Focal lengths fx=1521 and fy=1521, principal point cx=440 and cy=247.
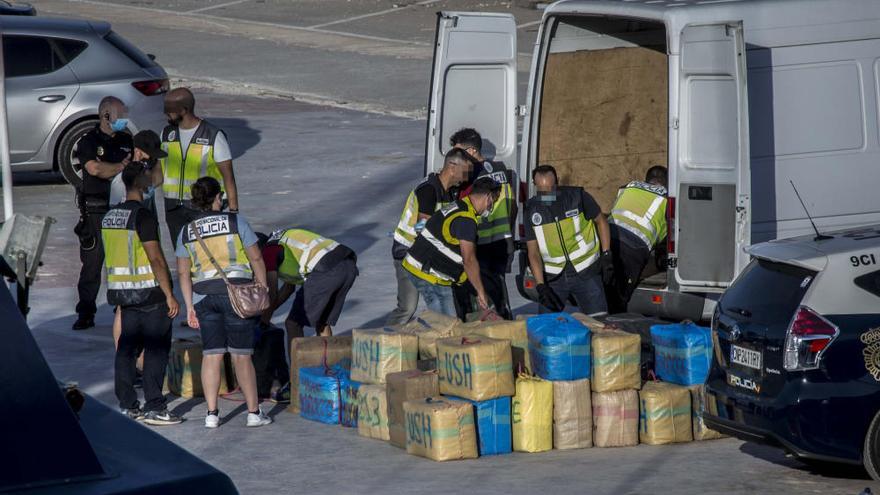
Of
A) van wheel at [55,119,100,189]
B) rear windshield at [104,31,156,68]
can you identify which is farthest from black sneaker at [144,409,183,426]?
rear windshield at [104,31,156,68]

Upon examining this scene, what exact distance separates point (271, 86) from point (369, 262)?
1156 cm

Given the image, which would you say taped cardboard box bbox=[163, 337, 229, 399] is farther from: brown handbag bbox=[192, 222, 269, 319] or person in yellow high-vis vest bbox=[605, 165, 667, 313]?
person in yellow high-vis vest bbox=[605, 165, 667, 313]

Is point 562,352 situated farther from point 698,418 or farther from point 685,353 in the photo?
point 698,418

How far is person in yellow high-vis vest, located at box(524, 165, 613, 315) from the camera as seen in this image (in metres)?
10.5

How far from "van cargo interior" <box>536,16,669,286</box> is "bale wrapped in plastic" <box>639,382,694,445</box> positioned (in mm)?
3217

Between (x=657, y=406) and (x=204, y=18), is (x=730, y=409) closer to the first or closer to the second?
(x=657, y=406)

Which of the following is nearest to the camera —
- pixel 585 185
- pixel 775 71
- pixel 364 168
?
pixel 775 71

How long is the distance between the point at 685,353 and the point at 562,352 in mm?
836

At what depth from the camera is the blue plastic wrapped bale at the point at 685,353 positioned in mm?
9062

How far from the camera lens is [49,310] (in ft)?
40.0

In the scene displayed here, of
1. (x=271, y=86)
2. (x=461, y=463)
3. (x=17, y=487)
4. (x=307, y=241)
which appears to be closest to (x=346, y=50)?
(x=271, y=86)

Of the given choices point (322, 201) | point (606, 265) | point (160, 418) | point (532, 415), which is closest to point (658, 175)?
point (606, 265)

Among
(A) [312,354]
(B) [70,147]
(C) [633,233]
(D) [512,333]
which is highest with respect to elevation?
(B) [70,147]

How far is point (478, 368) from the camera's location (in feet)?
28.0
